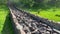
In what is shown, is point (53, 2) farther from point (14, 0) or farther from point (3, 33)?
point (3, 33)

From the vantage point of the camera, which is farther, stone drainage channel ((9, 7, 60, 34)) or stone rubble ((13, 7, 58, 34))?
stone rubble ((13, 7, 58, 34))

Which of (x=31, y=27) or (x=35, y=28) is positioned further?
(x=35, y=28)

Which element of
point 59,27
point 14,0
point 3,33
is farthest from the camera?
point 14,0

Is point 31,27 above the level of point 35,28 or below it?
above

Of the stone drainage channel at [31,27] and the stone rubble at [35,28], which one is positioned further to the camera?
the stone rubble at [35,28]

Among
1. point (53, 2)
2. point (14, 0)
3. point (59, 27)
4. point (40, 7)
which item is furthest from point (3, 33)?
point (14, 0)

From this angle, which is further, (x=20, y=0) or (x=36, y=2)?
(x=20, y=0)

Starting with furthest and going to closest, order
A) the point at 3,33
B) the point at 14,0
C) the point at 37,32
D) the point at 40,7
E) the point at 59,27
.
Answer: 1. the point at 14,0
2. the point at 40,7
3. the point at 59,27
4. the point at 3,33
5. the point at 37,32

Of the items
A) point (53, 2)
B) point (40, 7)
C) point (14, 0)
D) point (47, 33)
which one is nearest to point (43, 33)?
point (47, 33)

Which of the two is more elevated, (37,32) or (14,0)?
(14,0)

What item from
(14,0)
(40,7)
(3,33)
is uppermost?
(14,0)
